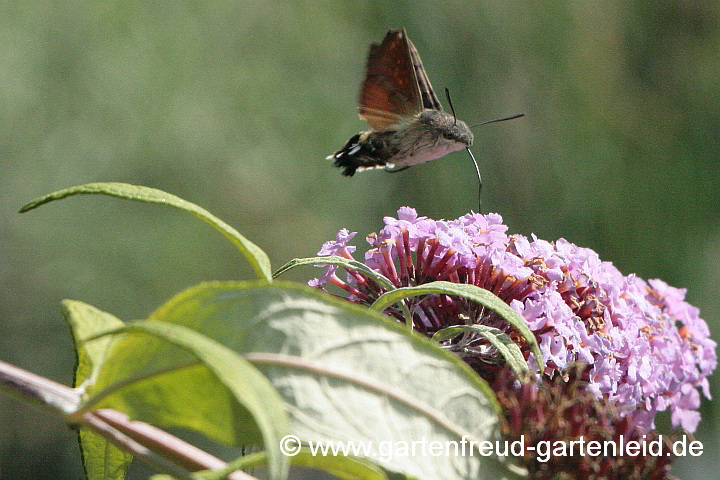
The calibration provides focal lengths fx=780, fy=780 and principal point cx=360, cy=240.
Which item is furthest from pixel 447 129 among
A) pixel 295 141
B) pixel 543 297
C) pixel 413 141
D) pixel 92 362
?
pixel 295 141

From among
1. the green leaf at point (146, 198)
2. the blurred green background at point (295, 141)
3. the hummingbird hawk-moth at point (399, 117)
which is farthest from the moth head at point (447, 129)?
the blurred green background at point (295, 141)

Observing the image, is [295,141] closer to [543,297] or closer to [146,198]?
[543,297]

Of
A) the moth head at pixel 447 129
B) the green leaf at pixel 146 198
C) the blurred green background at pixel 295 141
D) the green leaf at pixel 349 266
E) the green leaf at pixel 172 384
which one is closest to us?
the green leaf at pixel 172 384

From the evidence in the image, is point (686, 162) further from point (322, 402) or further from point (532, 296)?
point (322, 402)

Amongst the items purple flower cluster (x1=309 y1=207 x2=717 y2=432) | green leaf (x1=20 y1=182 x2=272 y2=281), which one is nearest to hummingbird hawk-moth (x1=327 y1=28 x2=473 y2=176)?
purple flower cluster (x1=309 y1=207 x2=717 y2=432)

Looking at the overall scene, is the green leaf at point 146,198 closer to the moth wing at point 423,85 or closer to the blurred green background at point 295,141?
the moth wing at point 423,85

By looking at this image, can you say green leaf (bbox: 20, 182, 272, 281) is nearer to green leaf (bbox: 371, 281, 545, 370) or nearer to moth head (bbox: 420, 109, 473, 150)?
green leaf (bbox: 371, 281, 545, 370)

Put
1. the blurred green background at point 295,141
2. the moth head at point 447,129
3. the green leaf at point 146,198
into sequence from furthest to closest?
the blurred green background at point 295,141
the moth head at point 447,129
the green leaf at point 146,198
